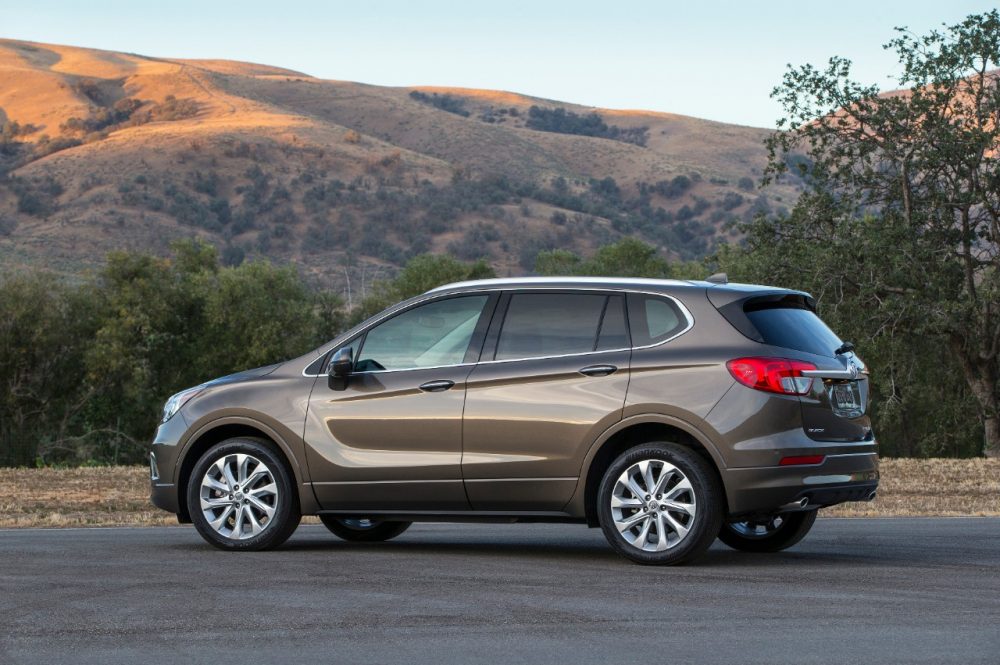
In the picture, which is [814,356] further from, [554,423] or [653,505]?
[554,423]

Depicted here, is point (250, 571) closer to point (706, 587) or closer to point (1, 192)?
point (706, 587)

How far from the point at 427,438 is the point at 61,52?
616 feet

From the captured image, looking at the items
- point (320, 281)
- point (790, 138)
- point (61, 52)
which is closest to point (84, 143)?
point (320, 281)

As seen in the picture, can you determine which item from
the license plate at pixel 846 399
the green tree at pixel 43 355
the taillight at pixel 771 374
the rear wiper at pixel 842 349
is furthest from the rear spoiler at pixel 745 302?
the green tree at pixel 43 355

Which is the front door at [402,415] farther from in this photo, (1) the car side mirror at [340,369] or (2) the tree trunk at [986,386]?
(2) the tree trunk at [986,386]

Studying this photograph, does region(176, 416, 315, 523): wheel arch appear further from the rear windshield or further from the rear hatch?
the rear windshield

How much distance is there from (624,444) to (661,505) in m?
0.54

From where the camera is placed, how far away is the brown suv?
9.44m

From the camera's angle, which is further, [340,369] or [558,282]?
[340,369]

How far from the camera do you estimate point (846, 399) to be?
980 centimetres

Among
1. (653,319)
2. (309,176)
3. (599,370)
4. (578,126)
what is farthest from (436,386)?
(578,126)

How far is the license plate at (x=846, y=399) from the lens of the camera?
31.7 feet

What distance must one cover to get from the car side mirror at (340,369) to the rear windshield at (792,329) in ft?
8.78

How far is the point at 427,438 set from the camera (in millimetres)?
10156
